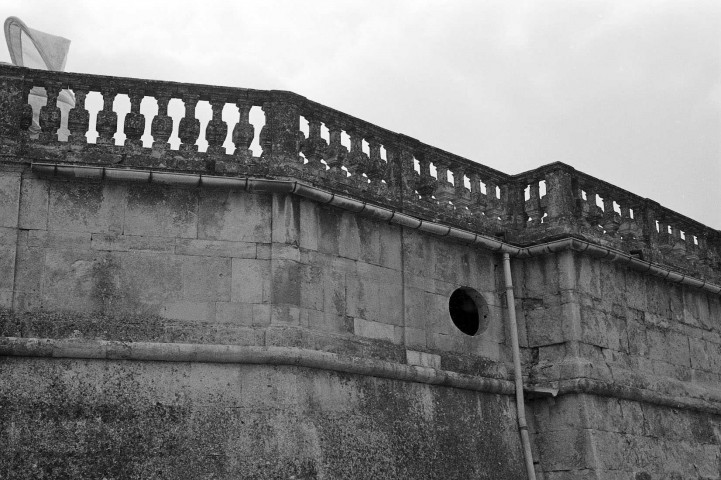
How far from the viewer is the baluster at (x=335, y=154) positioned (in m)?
10.1

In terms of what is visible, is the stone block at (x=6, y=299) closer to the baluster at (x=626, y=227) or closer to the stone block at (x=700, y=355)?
the baluster at (x=626, y=227)

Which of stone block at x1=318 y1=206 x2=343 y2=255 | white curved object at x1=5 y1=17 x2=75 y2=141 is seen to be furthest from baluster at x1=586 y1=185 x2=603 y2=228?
white curved object at x1=5 y1=17 x2=75 y2=141

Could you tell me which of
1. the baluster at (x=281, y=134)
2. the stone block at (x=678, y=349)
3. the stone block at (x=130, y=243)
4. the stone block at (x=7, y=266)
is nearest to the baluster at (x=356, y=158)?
the baluster at (x=281, y=134)

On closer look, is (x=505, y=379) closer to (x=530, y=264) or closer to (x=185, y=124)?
(x=530, y=264)

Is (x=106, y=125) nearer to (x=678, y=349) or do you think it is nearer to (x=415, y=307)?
(x=415, y=307)

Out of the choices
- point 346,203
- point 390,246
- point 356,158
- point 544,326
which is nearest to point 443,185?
point 390,246

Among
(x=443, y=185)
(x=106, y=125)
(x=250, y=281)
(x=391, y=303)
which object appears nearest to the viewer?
(x=250, y=281)

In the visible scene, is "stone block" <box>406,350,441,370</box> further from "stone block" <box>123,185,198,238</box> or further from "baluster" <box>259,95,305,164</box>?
"stone block" <box>123,185,198,238</box>

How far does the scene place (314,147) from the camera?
32.6 ft

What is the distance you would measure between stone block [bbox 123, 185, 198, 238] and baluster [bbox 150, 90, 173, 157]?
1.23 ft

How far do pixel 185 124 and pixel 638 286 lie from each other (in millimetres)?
6113

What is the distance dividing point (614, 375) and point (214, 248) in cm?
500

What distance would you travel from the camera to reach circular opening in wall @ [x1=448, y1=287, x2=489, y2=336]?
11.2m

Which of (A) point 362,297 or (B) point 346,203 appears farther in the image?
(A) point 362,297
